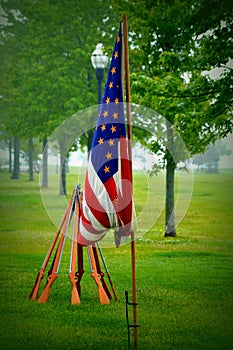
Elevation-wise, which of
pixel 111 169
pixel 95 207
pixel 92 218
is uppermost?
pixel 111 169

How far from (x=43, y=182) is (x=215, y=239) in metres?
25.7

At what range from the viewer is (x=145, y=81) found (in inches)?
648

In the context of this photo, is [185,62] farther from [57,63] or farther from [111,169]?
[57,63]

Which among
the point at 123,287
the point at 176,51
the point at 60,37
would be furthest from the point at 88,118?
the point at 123,287

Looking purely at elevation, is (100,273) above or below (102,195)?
below

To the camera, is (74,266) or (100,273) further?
(100,273)

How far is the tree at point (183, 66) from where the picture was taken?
605 inches

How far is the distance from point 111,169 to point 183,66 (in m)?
9.54

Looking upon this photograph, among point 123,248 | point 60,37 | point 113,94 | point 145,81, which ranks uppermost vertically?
point 60,37

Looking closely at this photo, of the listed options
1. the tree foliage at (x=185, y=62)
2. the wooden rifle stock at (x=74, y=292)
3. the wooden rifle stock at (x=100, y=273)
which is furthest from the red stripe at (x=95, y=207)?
the tree foliage at (x=185, y=62)

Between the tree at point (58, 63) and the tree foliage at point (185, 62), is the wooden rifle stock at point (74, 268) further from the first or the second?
the tree at point (58, 63)

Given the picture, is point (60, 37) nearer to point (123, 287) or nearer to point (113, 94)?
point (123, 287)

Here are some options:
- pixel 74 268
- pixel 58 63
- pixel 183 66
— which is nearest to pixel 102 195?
pixel 74 268

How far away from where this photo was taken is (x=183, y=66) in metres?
17.3
